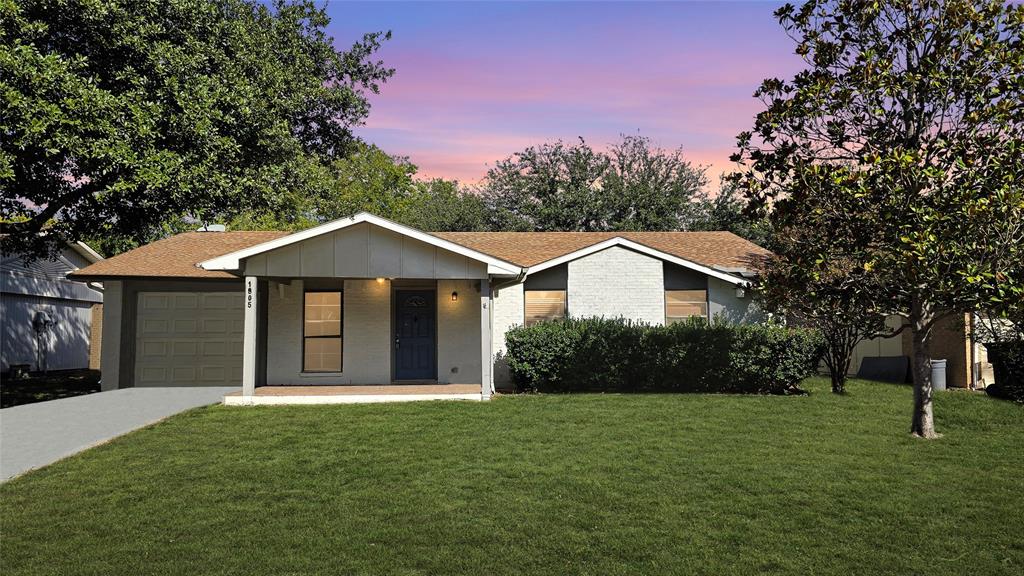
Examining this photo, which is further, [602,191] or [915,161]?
[602,191]

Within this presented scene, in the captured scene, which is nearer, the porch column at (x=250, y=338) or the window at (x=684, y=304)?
the porch column at (x=250, y=338)

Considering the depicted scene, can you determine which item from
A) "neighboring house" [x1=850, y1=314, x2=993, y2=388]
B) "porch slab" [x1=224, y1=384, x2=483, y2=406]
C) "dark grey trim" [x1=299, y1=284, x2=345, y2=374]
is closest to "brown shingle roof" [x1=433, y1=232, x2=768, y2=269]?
"dark grey trim" [x1=299, y1=284, x2=345, y2=374]

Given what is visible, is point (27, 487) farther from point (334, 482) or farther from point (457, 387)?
point (457, 387)

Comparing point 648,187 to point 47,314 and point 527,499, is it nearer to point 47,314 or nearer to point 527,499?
point 47,314

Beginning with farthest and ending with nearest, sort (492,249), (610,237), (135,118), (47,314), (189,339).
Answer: (47,314), (492,249), (610,237), (189,339), (135,118)

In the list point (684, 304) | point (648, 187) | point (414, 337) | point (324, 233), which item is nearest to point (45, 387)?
point (414, 337)

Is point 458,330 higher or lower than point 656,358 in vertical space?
higher

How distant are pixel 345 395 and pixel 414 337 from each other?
2845 mm

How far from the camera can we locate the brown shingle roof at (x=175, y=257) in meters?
16.9

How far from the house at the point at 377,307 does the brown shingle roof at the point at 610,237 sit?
0.27 metres

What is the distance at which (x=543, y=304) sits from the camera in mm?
17797

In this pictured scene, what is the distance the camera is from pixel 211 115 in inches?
561

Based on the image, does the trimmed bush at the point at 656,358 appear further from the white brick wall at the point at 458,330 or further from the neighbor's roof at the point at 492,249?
the neighbor's roof at the point at 492,249

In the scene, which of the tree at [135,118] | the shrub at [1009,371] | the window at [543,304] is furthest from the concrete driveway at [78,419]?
the shrub at [1009,371]
